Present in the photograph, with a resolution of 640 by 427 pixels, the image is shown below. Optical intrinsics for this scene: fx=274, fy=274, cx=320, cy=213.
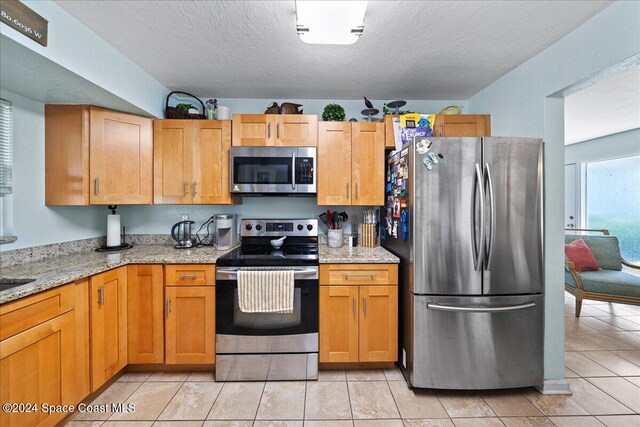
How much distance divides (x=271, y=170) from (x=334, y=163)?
574 mm

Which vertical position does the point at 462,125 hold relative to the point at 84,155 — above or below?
above

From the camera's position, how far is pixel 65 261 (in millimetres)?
1991

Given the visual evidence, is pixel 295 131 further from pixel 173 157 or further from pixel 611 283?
pixel 611 283

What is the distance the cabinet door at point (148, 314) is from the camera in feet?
6.88

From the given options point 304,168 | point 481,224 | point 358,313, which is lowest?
point 358,313

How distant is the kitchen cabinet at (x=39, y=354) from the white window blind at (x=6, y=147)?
0.91 metres

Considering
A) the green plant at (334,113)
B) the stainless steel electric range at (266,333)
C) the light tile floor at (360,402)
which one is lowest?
the light tile floor at (360,402)

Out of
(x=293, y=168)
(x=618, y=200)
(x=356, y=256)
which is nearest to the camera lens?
(x=356, y=256)

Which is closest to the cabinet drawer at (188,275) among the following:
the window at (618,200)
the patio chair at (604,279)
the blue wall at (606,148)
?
the patio chair at (604,279)

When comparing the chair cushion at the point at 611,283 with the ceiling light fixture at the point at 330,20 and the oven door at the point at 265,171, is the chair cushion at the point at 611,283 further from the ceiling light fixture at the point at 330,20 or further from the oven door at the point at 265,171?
the ceiling light fixture at the point at 330,20

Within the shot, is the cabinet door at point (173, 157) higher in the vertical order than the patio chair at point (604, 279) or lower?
higher

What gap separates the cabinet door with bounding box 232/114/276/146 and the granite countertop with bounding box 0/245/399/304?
1.03 metres

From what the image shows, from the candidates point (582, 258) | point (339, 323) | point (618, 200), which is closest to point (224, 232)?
point (339, 323)

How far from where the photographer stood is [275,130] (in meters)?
2.49
